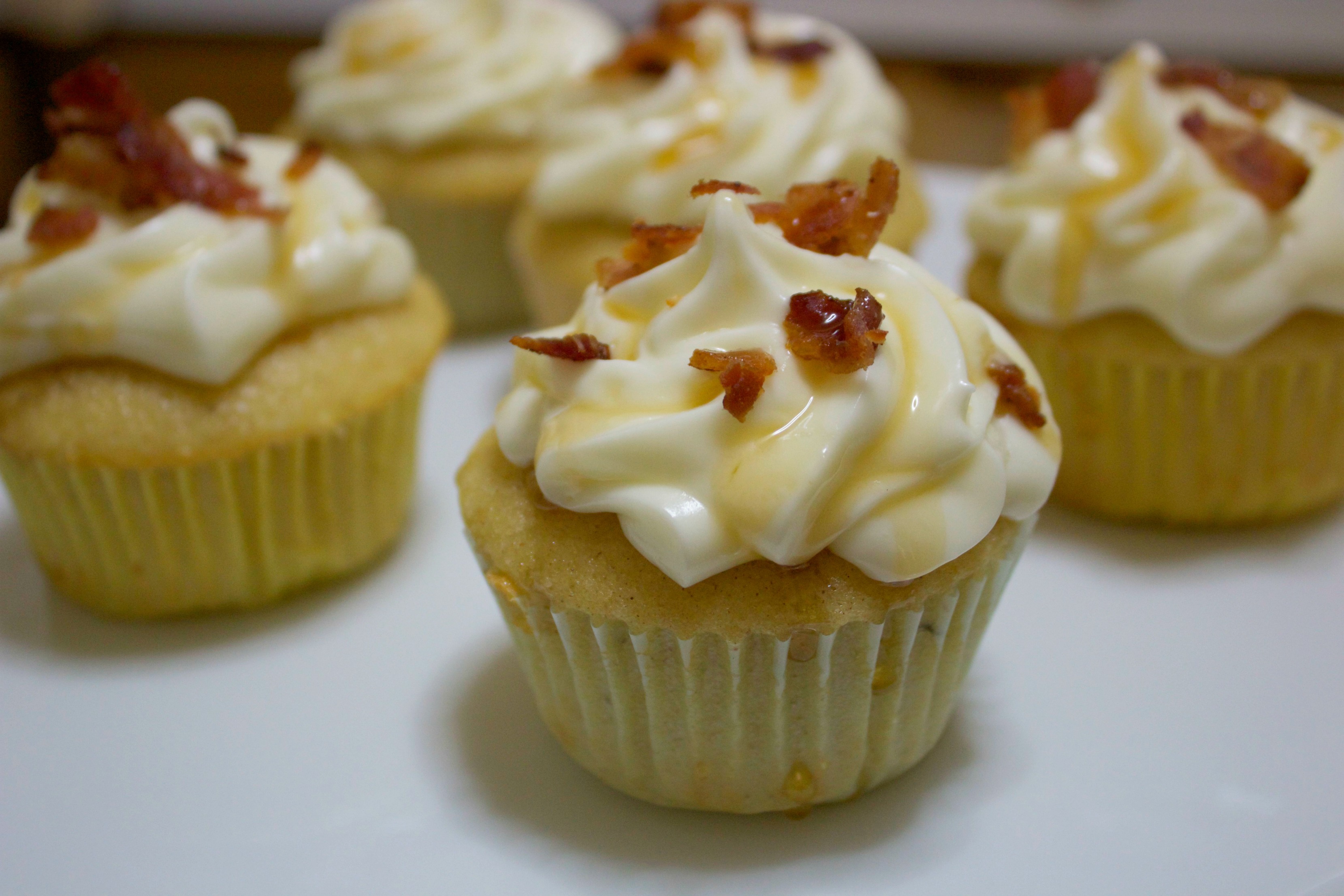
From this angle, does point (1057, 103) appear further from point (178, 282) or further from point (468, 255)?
point (178, 282)

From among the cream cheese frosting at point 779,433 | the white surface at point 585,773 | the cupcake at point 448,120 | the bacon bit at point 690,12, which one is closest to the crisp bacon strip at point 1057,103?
the bacon bit at point 690,12

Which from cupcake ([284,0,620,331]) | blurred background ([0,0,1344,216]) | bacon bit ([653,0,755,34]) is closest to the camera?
bacon bit ([653,0,755,34])

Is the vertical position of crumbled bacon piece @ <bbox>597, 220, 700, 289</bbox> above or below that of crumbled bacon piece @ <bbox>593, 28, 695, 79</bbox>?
above

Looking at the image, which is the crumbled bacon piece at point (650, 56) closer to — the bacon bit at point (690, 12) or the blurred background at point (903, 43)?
the bacon bit at point (690, 12)

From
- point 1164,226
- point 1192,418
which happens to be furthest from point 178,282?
point 1192,418

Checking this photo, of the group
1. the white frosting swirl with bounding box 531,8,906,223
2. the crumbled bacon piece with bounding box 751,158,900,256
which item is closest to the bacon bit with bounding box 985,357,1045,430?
the crumbled bacon piece with bounding box 751,158,900,256

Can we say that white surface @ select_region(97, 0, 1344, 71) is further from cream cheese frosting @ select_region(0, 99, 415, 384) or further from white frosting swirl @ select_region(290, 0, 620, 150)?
cream cheese frosting @ select_region(0, 99, 415, 384)
